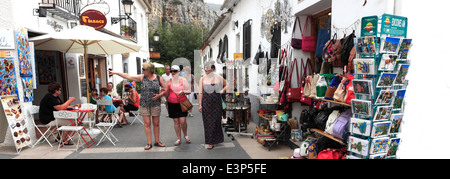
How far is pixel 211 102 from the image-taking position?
15.9 ft

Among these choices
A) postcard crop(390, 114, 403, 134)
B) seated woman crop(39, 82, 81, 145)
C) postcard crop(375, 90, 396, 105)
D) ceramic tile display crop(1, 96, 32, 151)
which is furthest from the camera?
seated woman crop(39, 82, 81, 145)

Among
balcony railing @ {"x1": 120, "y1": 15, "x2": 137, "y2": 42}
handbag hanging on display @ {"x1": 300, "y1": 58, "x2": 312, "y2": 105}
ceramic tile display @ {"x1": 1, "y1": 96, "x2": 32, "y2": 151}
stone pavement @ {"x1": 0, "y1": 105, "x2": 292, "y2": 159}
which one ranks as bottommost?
stone pavement @ {"x1": 0, "y1": 105, "x2": 292, "y2": 159}

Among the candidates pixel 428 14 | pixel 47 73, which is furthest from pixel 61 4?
pixel 428 14

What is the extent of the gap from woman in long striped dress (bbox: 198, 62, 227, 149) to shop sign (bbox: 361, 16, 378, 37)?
2.68 meters

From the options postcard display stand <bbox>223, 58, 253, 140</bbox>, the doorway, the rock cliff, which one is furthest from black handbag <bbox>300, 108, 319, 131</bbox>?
the rock cliff

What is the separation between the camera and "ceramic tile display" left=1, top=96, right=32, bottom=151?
4.54m

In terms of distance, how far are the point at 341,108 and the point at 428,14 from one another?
57.1 inches

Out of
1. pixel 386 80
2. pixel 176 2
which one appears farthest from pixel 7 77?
pixel 176 2

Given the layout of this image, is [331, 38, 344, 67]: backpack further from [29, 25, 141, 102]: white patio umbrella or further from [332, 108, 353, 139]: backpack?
[29, 25, 141, 102]: white patio umbrella

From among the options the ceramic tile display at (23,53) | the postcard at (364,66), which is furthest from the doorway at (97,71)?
the postcard at (364,66)

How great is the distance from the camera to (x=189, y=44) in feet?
94.1

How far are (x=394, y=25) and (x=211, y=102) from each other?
3086 mm

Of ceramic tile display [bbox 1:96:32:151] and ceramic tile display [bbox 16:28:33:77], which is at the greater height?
ceramic tile display [bbox 16:28:33:77]

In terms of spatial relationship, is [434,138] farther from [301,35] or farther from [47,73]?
[47,73]
